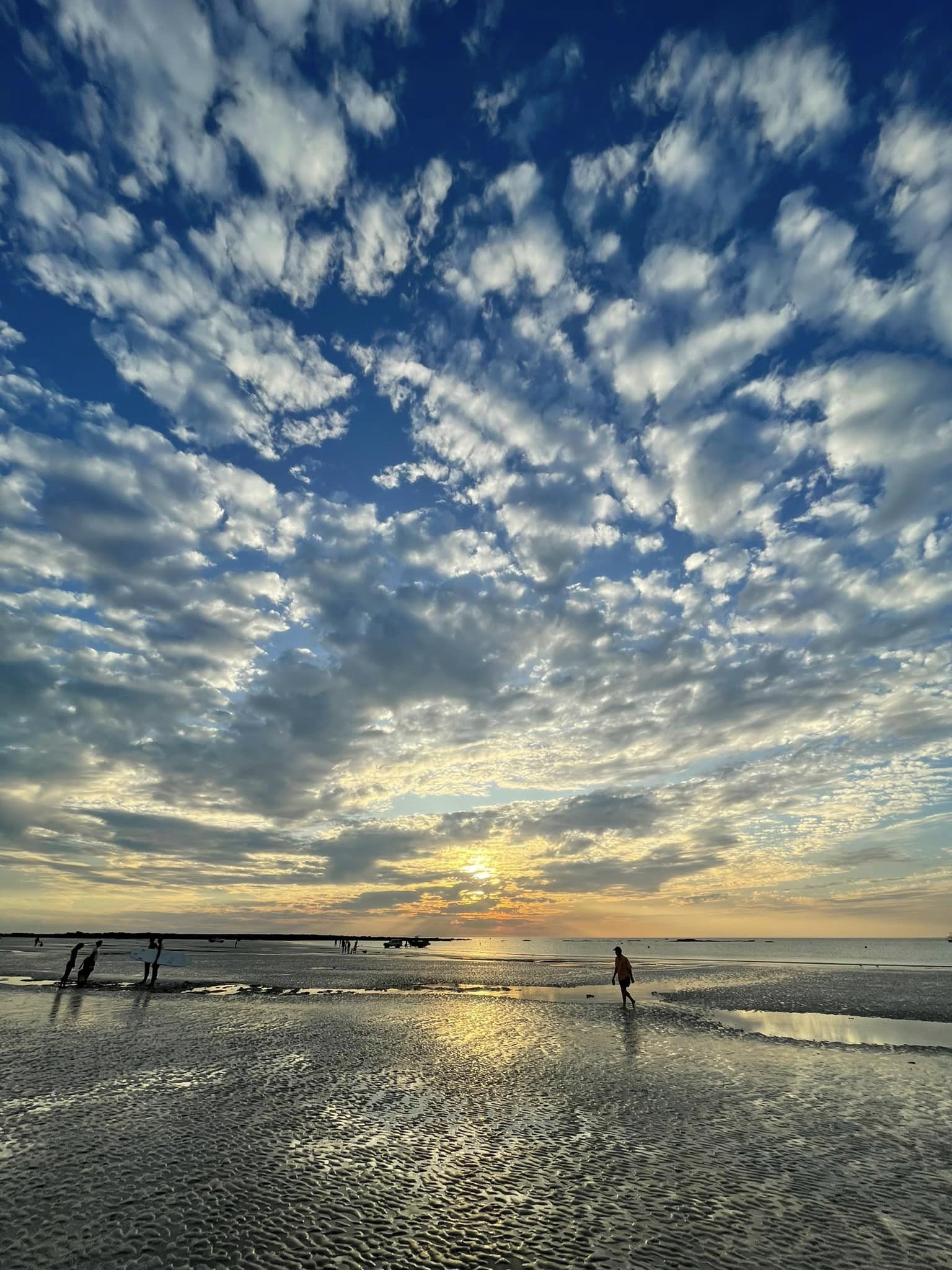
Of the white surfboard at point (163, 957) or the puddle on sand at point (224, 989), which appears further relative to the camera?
the white surfboard at point (163, 957)

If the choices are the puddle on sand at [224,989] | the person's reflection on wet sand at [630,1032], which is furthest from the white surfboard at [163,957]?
the person's reflection on wet sand at [630,1032]

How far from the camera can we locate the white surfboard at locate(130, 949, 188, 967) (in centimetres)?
4184

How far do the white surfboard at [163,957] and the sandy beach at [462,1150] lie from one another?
17974 mm

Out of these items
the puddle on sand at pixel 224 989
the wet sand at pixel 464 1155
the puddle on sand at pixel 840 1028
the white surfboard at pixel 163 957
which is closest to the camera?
the wet sand at pixel 464 1155

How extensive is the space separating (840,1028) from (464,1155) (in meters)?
25.0

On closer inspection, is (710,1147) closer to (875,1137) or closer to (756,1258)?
(875,1137)

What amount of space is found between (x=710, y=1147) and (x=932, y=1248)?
434 centimetres

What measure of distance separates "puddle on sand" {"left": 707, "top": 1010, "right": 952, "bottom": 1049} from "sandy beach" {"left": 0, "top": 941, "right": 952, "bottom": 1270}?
1813 millimetres

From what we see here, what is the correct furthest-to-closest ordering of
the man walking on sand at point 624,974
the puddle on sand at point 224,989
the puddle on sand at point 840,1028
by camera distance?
1. the puddle on sand at point 224,989
2. the man walking on sand at point 624,974
3. the puddle on sand at point 840,1028

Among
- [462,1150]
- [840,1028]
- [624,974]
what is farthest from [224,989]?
[462,1150]

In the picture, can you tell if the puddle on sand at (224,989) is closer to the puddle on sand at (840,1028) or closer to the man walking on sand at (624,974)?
the man walking on sand at (624,974)

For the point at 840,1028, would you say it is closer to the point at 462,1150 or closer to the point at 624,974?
the point at 624,974

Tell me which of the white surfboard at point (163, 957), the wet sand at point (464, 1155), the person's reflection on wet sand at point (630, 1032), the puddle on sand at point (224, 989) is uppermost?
the white surfboard at point (163, 957)

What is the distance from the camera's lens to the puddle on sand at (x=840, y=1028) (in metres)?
25.7
